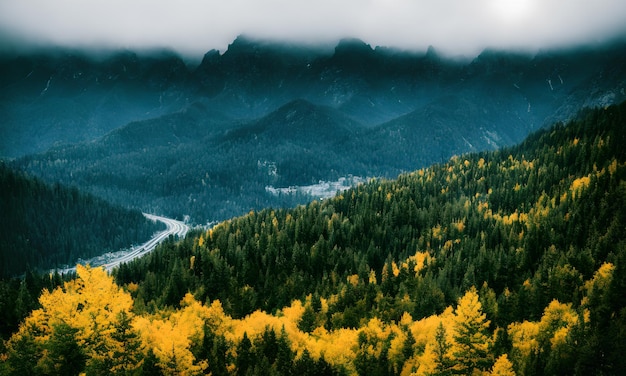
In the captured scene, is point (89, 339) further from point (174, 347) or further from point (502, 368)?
point (502, 368)

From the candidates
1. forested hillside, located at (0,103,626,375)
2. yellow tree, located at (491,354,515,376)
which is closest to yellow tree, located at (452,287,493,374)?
forested hillside, located at (0,103,626,375)

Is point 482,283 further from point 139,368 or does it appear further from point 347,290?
point 139,368

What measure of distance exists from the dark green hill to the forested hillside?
48cm

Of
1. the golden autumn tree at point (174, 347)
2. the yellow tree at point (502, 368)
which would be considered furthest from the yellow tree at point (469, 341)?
the golden autumn tree at point (174, 347)

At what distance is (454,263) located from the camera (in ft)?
471

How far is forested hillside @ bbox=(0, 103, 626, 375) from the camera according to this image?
5938 cm

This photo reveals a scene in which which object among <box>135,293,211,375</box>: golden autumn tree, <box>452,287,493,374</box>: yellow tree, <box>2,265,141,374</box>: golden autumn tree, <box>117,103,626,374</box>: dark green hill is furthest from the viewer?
<box>117,103,626,374</box>: dark green hill

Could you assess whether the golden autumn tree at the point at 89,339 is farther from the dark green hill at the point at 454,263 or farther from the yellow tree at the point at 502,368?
the dark green hill at the point at 454,263

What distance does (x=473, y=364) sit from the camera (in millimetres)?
48906

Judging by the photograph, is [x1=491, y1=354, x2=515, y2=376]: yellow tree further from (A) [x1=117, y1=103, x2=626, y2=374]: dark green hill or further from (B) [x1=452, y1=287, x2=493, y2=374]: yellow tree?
(A) [x1=117, y1=103, x2=626, y2=374]: dark green hill

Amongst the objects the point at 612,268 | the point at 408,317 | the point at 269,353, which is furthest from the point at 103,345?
the point at 612,268

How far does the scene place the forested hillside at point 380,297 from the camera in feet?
195

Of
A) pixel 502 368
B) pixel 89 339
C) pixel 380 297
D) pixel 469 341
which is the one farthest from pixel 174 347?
pixel 380 297

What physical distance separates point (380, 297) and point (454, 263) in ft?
128
